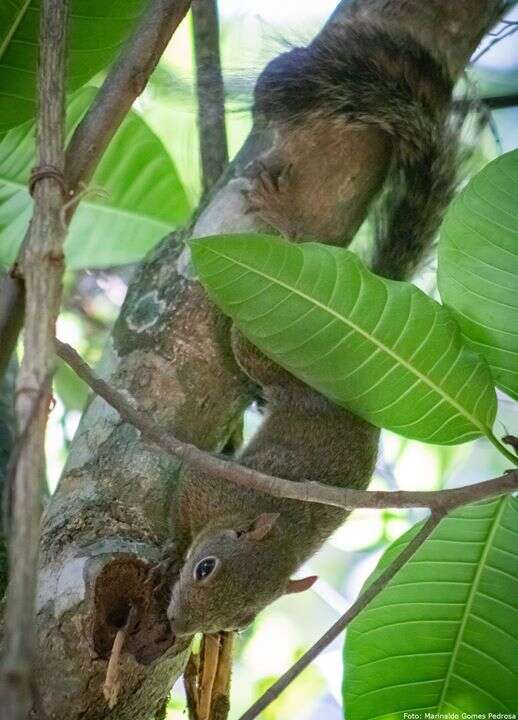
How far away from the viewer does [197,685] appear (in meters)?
1.64

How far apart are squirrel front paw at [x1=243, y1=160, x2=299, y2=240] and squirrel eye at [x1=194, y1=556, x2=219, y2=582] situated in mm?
698

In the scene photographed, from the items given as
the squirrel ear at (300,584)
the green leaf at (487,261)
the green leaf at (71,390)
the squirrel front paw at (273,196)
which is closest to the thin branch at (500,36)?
the squirrel front paw at (273,196)

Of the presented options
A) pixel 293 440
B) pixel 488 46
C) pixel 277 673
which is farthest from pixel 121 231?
pixel 277 673

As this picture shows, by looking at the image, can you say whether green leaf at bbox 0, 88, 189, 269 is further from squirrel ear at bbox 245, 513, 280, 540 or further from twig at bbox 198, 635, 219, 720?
twig at bbox 198, 635, 219, 720

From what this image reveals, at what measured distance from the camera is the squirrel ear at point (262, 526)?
195 cm

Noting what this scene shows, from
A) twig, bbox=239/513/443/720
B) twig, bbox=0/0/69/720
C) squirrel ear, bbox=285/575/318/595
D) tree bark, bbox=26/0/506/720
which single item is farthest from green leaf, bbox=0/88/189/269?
twig, bbox=239/513/443/720

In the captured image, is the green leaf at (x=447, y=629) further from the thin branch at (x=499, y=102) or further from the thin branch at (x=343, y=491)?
the thin branch at (x=499, y=102)

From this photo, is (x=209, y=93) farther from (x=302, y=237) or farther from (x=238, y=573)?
(x=238, y=573)

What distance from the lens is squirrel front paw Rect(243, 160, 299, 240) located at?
179 cm

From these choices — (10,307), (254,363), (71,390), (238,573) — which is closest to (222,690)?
(238,573)

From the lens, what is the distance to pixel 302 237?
6.13 feet

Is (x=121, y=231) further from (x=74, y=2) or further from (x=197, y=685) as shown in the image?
(x=197, y=685)

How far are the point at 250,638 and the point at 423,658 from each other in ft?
5.76

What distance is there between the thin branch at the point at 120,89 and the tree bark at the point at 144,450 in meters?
0.45
